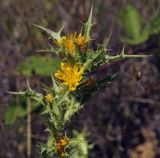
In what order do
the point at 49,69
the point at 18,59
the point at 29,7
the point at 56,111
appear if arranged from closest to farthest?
1. the point at 56,111
2. the point at 49,69
3. the point at 18,59
4. the point at 29,7

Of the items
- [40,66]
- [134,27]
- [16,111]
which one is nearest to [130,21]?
[134,27]

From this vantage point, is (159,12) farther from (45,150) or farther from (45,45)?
(45,150)

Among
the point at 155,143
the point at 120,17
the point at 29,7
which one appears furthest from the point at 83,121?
the point at 29,7

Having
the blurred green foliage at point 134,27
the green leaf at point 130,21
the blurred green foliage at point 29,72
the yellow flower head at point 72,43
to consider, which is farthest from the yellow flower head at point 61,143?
the green leaf at point 130,21

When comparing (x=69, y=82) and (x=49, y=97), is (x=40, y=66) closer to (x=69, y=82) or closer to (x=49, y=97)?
(x=49, y=97)

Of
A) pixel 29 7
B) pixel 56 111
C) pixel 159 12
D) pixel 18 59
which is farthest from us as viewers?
pixel 29 7

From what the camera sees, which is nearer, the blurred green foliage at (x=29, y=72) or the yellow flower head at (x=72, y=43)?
the yellow flower head at (x=72, y=43)

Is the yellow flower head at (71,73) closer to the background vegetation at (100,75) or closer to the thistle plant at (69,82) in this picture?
the thistle plant at (69,82)
